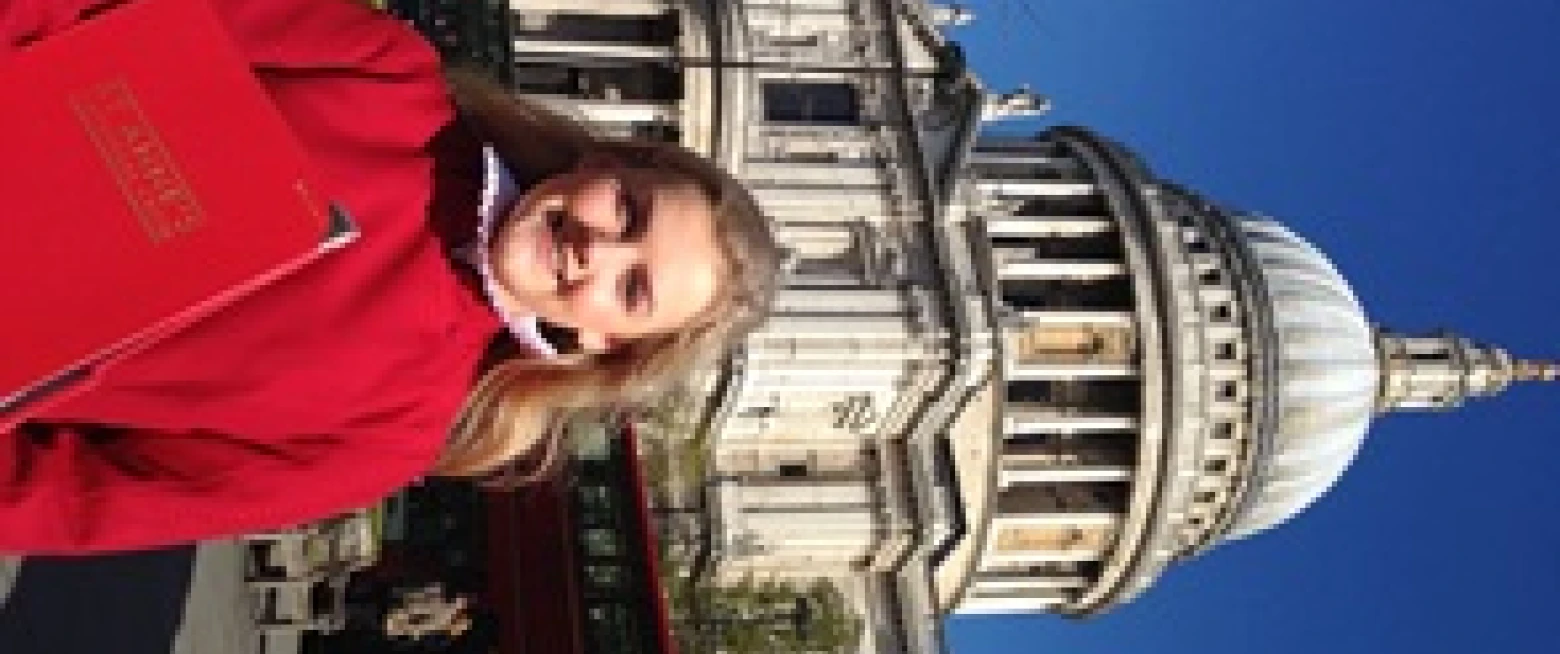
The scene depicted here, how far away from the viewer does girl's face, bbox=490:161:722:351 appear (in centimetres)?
607

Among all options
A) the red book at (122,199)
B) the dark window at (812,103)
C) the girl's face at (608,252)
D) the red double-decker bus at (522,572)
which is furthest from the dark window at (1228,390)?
the red book at (122,199)

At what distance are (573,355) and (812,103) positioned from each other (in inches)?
1445

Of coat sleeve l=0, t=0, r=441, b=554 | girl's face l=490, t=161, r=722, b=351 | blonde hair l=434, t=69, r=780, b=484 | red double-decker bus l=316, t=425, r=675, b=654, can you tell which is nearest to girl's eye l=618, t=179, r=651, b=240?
girl's face l=490, t=161, r=722, b=351

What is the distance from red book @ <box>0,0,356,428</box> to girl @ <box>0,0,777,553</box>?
176mm

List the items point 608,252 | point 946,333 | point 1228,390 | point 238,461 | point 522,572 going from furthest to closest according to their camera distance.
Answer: point 1228,390 < point 946,333 < point 522,572 < point 608,252 < point 238,461

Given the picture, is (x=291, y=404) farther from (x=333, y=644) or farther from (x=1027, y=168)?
(x=1027, y=168)

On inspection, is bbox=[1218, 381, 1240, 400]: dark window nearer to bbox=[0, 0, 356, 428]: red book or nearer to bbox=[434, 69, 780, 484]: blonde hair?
bbox=[434, 69, 780, 484]: blonde hair

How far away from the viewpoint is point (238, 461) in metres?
5.76

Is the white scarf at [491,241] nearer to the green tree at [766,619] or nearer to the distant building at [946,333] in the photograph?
the distant building at [946,333]

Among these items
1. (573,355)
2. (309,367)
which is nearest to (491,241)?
(573,355)

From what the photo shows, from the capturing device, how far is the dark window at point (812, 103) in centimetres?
4247

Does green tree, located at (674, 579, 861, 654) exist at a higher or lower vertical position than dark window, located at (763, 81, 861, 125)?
lower

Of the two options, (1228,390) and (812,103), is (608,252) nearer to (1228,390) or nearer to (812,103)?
(812,103)

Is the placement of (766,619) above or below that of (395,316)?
below
